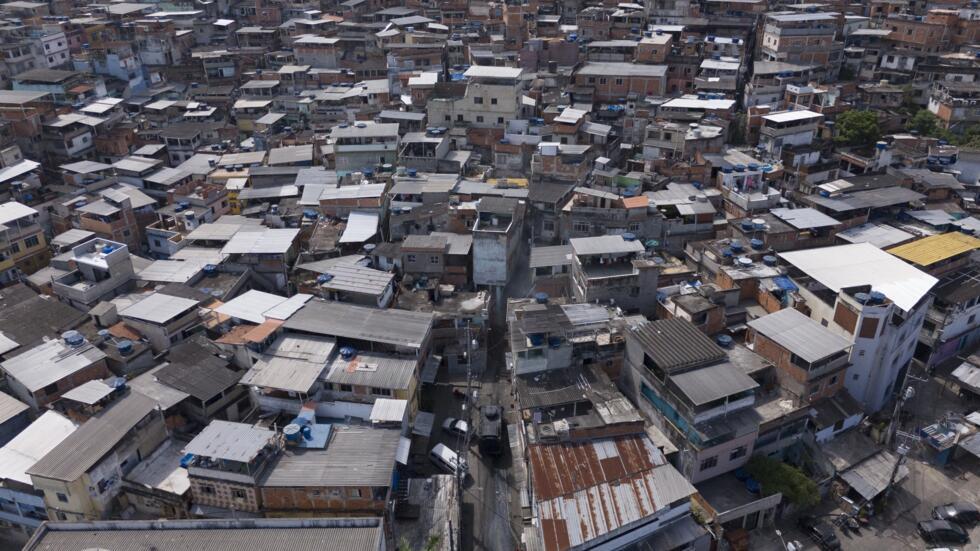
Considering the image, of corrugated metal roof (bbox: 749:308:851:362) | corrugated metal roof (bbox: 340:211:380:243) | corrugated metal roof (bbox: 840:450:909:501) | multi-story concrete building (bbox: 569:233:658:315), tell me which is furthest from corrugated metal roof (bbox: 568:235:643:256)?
corrugated metal roof (bbox: 840:450:909:501)

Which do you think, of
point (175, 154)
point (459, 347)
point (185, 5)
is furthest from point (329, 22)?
point (459, 347)

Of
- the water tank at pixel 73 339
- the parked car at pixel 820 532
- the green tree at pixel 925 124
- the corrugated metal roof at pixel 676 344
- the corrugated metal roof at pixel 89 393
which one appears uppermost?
the green tree at pixel 925 124

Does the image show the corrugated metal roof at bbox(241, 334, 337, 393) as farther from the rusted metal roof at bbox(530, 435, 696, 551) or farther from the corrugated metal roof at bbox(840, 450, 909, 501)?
the corrugated metal roof at bbox(840, 450, 909, 501)

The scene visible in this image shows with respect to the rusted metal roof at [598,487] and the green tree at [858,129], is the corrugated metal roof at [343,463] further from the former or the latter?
the green tree at [858,129]

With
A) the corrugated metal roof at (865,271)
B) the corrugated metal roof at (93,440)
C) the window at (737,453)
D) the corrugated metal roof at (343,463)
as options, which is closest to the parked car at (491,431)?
the corrugated metal roof at (343,463)

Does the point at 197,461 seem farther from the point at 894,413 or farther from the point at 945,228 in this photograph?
the point at 945,228

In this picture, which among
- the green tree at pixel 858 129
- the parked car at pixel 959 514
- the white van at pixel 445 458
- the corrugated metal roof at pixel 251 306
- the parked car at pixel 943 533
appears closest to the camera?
the parked car at pixel 943 533
